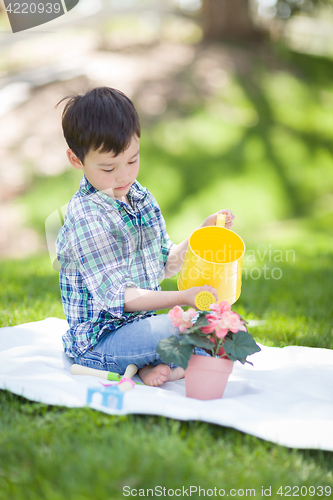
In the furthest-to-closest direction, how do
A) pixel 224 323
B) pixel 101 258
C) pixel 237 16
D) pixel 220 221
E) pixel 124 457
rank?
pixel 237 16 → pixel 220 221 → pixel 101 258 → pixel 224 323 → pixel 124 457

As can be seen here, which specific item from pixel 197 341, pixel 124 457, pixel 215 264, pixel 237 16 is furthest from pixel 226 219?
pixel 237 16

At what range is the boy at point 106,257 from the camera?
5.25ft

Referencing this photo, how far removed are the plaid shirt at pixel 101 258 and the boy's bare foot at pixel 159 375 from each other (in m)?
0.20

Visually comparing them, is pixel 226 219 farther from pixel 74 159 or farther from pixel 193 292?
pixel 74 159

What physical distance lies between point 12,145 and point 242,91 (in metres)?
3.56

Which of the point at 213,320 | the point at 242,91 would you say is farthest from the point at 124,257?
the point at 242,91

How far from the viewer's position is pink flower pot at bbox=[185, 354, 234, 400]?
1.49 metres

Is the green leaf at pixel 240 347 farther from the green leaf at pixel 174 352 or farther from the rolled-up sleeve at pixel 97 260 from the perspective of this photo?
the rolled-up sleeve at pixel 97 260

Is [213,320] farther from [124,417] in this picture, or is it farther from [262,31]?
[262,31]

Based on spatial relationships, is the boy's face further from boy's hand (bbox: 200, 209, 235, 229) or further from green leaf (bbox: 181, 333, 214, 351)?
green leaf (bbox: 181, 333, 214, 351)

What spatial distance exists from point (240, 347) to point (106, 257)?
0.56 meters

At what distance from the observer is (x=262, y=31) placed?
839 cm

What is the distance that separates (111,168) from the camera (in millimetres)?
1640

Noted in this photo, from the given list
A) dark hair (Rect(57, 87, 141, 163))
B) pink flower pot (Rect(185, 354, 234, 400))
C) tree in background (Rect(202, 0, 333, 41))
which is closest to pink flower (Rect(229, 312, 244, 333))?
pink flower pot (Rect(185, 354, 234, 400))
